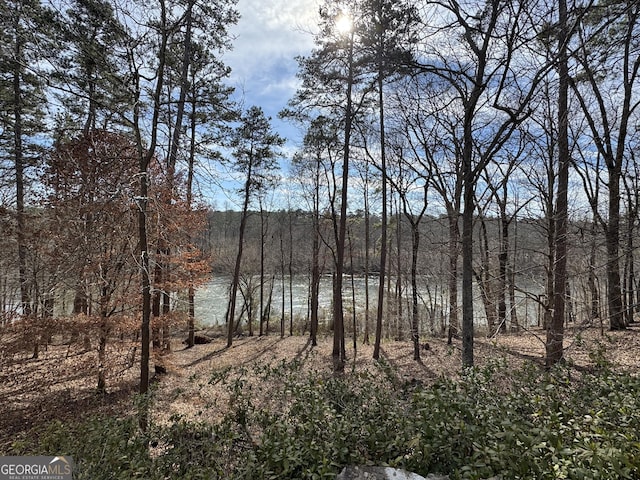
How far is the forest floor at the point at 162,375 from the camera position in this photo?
5.46 meters

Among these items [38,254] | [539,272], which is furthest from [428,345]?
[38,254]

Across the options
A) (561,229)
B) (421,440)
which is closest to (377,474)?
(421,440)

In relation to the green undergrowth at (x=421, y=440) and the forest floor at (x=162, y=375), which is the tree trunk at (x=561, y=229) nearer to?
the forest floor at (x=162, y=375)

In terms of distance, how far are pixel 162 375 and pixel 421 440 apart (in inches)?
331

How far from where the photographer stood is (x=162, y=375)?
8.34m

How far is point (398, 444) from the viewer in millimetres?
2074

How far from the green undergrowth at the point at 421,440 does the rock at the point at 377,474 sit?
0.06 meters

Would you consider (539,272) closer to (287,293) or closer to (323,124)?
(323,124)

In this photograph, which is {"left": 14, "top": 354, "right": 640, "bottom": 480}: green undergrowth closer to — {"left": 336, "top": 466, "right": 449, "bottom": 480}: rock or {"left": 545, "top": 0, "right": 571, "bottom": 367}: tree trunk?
{"left": 336, "top": 466, "right": 449, "bottom": 480}: rock

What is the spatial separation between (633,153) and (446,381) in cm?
1045

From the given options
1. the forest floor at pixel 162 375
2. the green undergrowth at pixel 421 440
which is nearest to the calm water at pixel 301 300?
the forest floor at pixel 162 375

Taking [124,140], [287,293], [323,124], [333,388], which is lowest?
[287,293]

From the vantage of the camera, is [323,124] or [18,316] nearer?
[18,316]

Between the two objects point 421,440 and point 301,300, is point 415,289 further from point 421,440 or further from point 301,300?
point 301,300
